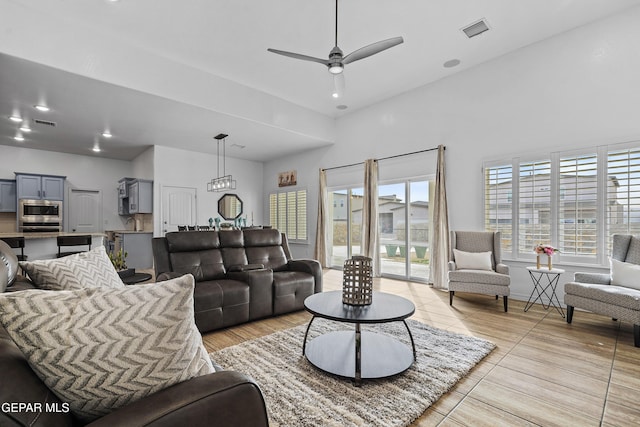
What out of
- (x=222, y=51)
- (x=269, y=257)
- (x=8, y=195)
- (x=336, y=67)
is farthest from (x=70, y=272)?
(x=8, y=195)

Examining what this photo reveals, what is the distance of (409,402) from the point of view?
190 cm

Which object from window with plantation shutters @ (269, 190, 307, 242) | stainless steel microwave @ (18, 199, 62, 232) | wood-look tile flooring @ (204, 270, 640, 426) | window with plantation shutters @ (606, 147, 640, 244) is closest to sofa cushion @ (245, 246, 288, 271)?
wood-look tile flooring @ (204, 270, 640, 426)

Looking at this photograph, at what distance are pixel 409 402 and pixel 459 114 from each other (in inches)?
181

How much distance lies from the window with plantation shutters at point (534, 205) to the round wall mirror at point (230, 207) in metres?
6.81

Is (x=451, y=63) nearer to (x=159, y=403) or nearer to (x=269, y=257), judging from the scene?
(x=269, y=257)

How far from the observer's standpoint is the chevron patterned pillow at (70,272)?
59.5 inches

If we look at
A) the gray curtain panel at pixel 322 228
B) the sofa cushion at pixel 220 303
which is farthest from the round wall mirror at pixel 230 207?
the sofa cushion at pixel 220 303

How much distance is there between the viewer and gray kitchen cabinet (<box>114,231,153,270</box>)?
676 centimetres

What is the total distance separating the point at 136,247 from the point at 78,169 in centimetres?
308

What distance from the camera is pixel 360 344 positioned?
7.15 ft

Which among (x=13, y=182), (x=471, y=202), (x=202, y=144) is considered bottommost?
(x=471, y=202)

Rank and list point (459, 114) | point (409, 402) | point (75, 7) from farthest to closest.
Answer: point (459, 114), point (75, 7), point (409, 402)

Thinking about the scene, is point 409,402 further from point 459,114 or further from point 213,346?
point 459,114

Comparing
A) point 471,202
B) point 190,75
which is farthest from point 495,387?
point 190,75
